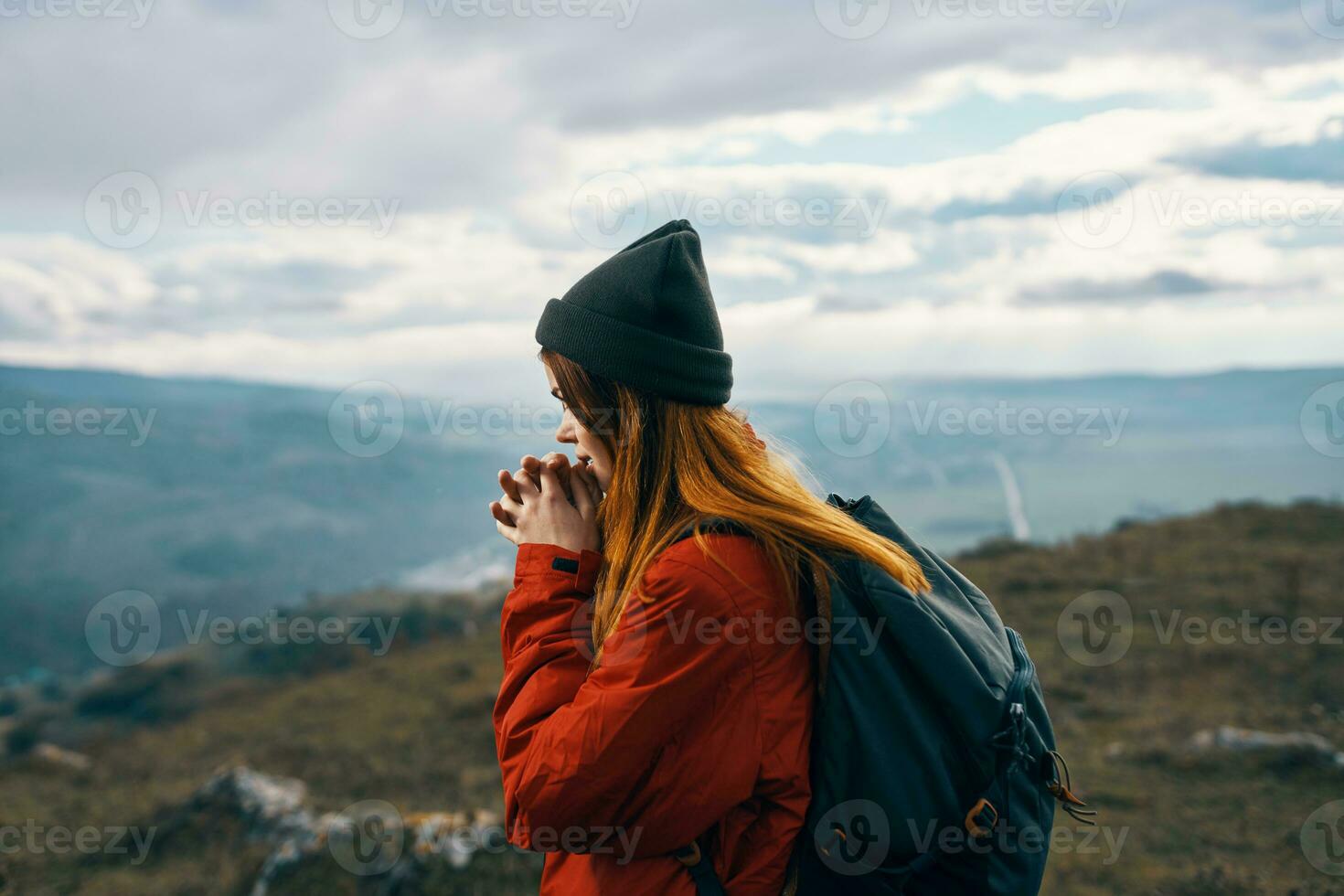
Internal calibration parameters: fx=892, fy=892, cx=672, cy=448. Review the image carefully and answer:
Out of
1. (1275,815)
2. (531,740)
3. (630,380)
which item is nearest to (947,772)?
(531,740)

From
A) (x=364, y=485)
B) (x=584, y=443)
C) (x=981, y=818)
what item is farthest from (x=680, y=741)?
(x=364, y=485)

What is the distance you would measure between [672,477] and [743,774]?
69 centimetres

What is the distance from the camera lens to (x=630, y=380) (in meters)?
2.18

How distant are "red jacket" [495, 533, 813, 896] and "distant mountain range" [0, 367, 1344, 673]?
153ft

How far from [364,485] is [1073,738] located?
400ft

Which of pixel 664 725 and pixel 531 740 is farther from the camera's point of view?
pixel 531 740

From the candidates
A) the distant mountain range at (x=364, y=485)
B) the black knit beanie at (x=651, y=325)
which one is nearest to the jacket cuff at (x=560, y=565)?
the black knit beanie at (x=651, y=325)

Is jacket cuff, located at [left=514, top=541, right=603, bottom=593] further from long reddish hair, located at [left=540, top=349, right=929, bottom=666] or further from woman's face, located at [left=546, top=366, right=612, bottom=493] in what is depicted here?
woman's face, located at [left=546, top=366, right=612, bottom=493]

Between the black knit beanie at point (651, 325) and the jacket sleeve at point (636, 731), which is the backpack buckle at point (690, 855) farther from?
the black knit beanie at point (651, 325)

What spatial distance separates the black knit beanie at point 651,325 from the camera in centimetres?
218

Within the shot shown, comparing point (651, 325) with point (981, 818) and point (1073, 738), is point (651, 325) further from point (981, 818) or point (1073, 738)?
point (1073, 738)

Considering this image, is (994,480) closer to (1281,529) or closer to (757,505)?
(1281,529)

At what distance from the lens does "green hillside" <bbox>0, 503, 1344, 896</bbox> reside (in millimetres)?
5910

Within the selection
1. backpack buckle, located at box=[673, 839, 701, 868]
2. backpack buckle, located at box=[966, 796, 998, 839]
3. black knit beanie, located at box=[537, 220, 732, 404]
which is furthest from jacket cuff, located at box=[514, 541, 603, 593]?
backpack buckle, located at box=[966, 796, 998, 839]
